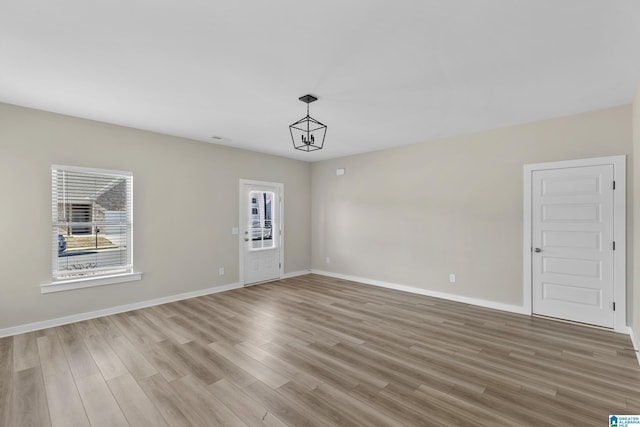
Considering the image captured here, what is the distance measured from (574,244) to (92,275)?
6.55 meters

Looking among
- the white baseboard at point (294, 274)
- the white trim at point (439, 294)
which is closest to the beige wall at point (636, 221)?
the white trim at point (439, 294)

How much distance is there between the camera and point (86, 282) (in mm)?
4055

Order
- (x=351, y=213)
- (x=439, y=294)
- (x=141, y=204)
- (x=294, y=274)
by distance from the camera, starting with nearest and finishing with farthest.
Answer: (x=141, y=204) → (x=439, y=294) → (x=351, y=213) → (x=294, y=274)

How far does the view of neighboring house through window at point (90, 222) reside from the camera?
3893 millimetres

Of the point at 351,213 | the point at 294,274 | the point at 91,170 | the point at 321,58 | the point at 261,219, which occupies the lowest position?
the point at 294,274

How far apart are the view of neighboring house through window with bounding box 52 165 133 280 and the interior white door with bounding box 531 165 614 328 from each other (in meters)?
5.94

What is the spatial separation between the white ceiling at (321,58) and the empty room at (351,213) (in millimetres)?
23

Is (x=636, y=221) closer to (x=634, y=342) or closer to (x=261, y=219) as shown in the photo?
(x=634, y=342)

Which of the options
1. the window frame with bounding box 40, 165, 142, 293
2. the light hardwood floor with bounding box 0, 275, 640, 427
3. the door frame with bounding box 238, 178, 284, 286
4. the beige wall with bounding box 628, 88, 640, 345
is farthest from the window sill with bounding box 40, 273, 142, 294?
the beige wall with bounding box 628, 88, 640, 345

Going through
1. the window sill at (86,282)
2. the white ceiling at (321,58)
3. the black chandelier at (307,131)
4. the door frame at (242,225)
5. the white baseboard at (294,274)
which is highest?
the white ceiling at (321,58)

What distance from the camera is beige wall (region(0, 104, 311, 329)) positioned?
11.8 feet

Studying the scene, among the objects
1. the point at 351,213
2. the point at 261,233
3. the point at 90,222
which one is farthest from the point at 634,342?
the point at 90,222

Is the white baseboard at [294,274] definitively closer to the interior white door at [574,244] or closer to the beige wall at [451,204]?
the beige wall at [451,204]

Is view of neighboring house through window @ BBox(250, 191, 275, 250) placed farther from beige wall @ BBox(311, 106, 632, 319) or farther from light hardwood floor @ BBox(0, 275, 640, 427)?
light hardwood floor @ BBox(0, 275, 640, 427)
